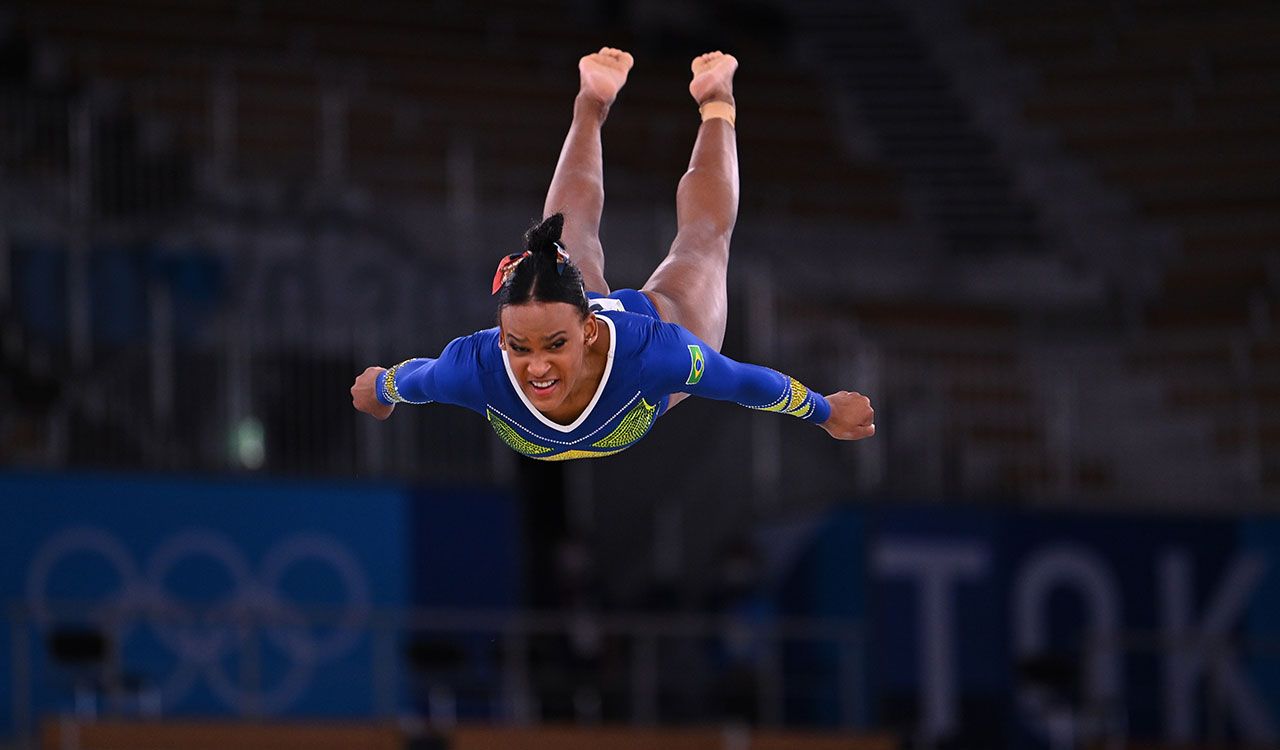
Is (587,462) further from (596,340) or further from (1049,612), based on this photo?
(596,340)

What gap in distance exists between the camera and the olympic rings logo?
11.3 meters

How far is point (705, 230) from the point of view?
6.54m

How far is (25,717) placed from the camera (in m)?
10.8

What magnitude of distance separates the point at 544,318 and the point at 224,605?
22.5 feet

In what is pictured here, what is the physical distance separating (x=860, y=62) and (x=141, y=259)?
→ 27.1 ft

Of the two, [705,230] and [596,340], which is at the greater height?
[705,230]

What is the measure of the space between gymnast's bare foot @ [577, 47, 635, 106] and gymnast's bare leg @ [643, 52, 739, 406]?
0.86ft

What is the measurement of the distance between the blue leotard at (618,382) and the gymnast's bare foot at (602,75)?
1.03 m

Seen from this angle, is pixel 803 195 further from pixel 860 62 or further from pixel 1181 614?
pixel 1181 614

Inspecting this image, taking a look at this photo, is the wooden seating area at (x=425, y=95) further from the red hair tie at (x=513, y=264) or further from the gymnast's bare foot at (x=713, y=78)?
the red hair tie at (x=513, y=264)

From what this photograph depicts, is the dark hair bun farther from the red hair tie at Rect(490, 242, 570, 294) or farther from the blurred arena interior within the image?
the blurred arena interior

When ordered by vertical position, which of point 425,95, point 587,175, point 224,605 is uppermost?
point 425,95

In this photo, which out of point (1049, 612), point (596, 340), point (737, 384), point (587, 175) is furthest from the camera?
point (1049, 612)

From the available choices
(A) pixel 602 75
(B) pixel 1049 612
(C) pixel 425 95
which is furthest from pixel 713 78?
(C) pixel 425 95
